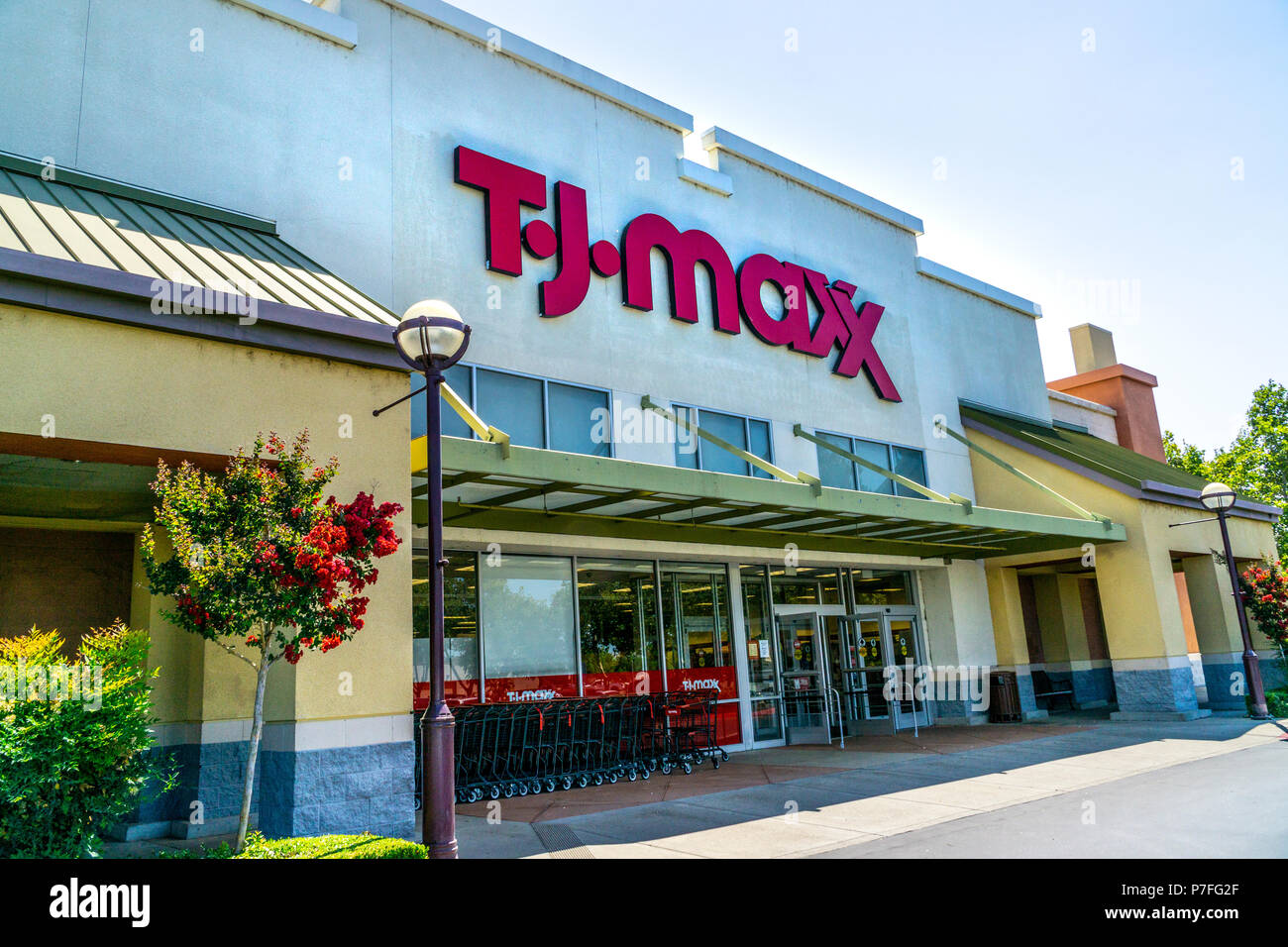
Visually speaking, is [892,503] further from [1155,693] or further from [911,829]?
[1155,693]

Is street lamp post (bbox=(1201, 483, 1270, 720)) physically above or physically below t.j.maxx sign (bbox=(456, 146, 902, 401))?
below

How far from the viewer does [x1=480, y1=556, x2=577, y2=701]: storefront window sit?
44.4 feet

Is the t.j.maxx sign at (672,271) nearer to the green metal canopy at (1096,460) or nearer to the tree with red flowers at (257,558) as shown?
the green metal canopy at (1096,460)

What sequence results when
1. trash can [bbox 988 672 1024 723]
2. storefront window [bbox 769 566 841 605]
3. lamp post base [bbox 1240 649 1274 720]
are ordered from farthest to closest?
trash can [bbox 988 672 1024 723]
lamp post base [bbox 1240 649 1274 720]
storefront window [bbox 769 566 841 605]

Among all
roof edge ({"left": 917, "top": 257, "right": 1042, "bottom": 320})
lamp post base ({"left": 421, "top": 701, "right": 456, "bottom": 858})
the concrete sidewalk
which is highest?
roof edge ({"left": 917, "top": 257, "right": 1042, "bottom": 320})

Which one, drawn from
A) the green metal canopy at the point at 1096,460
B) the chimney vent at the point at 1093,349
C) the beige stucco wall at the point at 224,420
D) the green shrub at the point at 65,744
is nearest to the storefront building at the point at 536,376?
the beige stucco wall at the point at 224,420

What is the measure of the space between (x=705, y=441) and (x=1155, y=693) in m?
11.5

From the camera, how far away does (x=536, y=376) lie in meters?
13.8

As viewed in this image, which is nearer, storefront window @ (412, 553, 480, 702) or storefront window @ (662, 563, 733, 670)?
storefront window @ (412, 553, 480, 702)

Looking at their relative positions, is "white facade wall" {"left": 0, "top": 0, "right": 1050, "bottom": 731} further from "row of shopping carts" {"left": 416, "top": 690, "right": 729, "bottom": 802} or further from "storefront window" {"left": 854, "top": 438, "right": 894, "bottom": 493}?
"row of shopping carts" {"left": 416, "top": 690, "right": 729, "bottom": 802}

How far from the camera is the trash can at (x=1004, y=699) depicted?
66.0 ft

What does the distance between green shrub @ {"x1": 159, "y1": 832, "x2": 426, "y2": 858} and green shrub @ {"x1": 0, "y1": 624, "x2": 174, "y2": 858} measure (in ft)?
2.58

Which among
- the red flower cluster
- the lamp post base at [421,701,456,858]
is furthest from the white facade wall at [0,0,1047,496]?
the red flower cluster
